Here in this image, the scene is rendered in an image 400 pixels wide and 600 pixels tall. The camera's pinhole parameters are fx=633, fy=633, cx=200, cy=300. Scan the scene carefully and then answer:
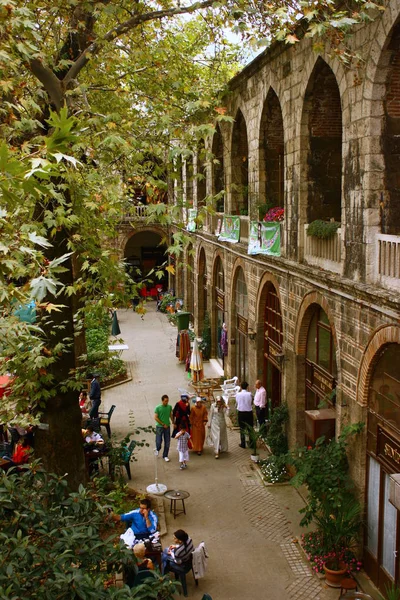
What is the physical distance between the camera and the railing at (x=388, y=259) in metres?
8.78

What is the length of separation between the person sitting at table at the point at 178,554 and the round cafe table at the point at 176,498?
76.9 inches

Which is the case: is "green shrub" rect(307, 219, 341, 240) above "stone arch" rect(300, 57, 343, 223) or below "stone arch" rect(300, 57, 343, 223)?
below

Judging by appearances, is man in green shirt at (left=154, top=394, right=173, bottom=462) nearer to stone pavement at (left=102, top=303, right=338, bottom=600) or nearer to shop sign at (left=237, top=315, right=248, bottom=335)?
stone pavement at (left=102, top=303, right=338, bottom=600)

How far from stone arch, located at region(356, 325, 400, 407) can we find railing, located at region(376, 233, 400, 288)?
0.66 meters

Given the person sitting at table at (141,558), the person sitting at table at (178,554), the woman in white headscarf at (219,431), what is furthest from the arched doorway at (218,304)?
the person sitting at table at (141,558)

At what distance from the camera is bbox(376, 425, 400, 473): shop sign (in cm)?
899

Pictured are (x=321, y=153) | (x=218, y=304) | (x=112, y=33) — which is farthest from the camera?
(x=218, y=304)

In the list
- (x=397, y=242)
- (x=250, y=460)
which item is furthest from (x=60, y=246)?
(x=250, y=460)

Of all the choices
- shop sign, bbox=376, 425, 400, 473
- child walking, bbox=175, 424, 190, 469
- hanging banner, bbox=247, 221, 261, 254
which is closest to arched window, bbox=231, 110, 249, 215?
hanging banner, bbox=247, 221, 261, 254

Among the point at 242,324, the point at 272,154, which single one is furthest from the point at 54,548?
the point at 242,324

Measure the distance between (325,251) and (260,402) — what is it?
4.96 m

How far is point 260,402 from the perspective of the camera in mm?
15141

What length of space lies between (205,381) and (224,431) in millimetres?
5014

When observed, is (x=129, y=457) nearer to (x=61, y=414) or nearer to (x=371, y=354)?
(x=61, y=414)
